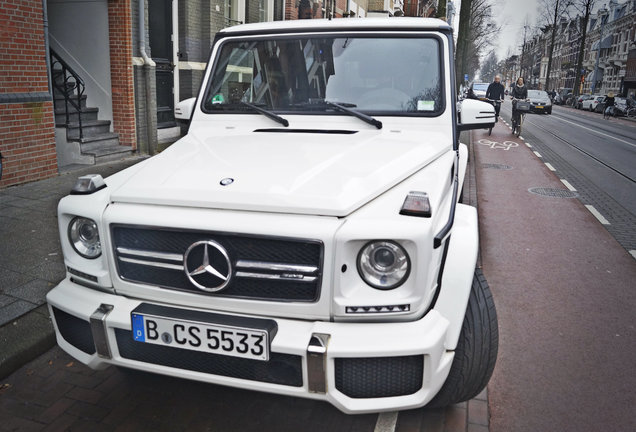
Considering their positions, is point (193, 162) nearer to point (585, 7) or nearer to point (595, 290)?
point (595, 290)

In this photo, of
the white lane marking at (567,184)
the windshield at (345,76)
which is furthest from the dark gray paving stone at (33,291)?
the white lane marking at (567,184)

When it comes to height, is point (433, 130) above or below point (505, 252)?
above

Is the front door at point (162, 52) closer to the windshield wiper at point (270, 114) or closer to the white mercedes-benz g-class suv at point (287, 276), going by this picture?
the windshield wiper at point (270, 114)

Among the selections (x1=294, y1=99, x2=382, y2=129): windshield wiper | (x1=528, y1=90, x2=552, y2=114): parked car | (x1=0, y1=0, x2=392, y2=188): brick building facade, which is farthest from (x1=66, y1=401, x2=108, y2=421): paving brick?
(x1=528, y1=90, x2=552, y2=114): parked car

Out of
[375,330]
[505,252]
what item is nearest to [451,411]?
[375,330]

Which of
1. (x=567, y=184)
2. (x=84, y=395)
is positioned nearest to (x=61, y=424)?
(x=84, y=395)

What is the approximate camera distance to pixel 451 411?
3221mm

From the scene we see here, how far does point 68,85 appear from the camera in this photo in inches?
423

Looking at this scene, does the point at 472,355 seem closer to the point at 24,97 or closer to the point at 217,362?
the point at 217,362

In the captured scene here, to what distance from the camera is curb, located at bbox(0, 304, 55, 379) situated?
11.8 ft

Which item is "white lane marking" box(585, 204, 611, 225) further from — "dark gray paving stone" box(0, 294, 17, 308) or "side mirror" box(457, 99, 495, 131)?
"dark gray paving stone" box(0, 294, 17, 308)

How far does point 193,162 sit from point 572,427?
2601 millimetres

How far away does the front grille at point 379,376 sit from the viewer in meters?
2.36

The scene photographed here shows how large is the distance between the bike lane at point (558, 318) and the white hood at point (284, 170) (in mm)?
1620
